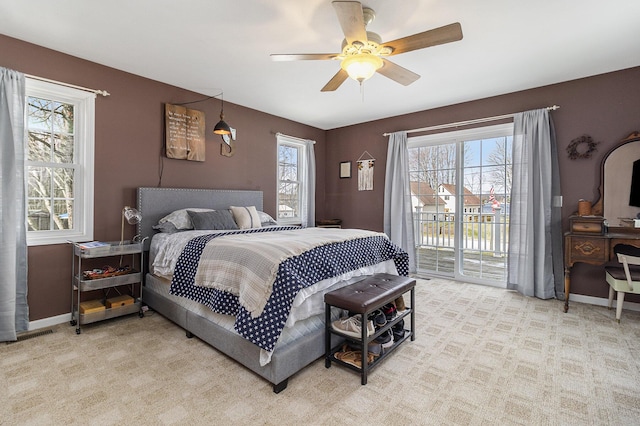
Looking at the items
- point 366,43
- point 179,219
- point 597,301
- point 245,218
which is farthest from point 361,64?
point 597,301

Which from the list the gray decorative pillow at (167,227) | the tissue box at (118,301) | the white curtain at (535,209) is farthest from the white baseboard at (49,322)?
the white curtain at (535,209)

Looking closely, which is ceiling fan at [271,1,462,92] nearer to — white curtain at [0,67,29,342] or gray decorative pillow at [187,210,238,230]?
gray decorative pillow at [187,210,238,230]

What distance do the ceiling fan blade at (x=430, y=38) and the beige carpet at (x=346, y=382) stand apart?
7.44 feet

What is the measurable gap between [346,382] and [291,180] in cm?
395

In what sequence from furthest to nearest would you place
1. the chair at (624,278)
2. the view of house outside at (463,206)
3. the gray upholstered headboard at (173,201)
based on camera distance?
the view of house outside at (463,206) → the gray upholstered headboard at (173,201) → the chair at (624,278)

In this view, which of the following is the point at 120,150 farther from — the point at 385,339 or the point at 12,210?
the point at 385,339

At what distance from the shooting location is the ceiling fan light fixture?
221 cm

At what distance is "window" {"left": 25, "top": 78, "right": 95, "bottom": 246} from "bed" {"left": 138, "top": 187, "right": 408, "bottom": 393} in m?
0.54

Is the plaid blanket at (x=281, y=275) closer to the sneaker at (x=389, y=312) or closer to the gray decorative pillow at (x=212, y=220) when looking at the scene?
the sneaker at (x=389, y=312)

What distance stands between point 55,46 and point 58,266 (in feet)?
6.91

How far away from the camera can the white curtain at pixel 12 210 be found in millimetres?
2588

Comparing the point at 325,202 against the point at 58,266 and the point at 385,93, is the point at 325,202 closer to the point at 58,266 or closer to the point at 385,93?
the point at 385,93

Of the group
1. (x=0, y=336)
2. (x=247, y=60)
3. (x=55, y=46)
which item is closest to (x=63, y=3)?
(x=55, y=46)

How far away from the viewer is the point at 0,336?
253 cm
